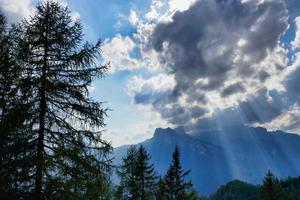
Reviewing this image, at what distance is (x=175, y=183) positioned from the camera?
49.2 meters

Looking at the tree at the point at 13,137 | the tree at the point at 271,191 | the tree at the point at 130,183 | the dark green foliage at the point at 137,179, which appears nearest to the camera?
the tree at the point at 13,137

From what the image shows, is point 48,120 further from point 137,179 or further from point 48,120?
point 137,179

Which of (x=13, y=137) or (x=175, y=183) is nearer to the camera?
(x=13, y=137)

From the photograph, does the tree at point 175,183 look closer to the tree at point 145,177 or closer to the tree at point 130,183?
the tree at point 145,177

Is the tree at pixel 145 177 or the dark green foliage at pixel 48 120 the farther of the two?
the tree at pixel 145 177

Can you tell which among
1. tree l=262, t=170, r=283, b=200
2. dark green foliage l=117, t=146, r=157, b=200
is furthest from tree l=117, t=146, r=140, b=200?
tree l=262, t=170, r=283, b=200

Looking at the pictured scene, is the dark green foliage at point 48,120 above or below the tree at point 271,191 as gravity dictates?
below

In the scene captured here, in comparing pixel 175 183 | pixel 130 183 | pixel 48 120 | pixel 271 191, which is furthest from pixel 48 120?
pixel 271 191

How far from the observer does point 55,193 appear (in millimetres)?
14320

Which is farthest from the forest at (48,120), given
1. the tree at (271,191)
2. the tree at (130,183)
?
the tree at (271,191)

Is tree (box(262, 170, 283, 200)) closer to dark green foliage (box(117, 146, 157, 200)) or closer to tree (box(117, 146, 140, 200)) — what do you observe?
dark green foliage (box(117, 146, 157, 200))

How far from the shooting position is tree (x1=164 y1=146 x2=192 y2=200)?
159 ft

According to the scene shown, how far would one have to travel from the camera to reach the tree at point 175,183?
48594mm

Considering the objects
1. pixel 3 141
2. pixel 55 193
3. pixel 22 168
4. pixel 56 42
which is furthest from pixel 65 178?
pixel 56 42
